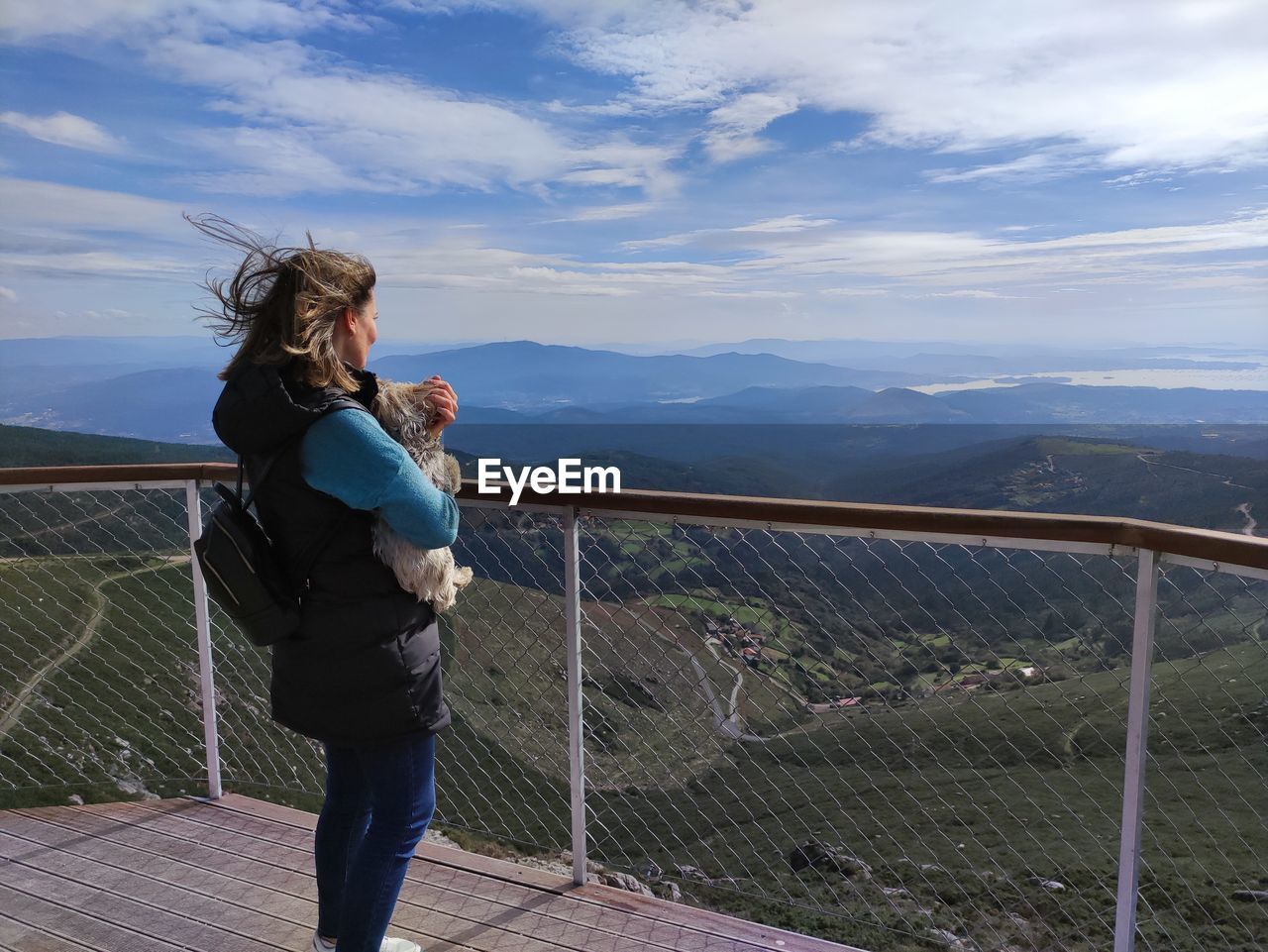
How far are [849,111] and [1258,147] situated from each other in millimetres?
58106

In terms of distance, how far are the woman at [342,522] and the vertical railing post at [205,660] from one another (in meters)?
1.27

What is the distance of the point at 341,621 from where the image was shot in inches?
61.8

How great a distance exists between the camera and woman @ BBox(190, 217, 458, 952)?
146cm

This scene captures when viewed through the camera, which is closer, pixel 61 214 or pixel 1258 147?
pixel 61 214

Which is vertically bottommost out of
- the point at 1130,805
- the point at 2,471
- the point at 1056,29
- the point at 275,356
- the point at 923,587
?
the point at 923,587

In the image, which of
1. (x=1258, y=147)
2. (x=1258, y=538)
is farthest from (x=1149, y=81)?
(x=1258, y=147)

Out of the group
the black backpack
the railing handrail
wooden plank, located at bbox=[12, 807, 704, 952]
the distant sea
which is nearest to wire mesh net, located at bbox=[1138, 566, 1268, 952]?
the railing handrail

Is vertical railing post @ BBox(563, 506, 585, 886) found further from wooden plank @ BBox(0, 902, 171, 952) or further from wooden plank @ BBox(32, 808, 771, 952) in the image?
wooden plank @ BBox(0, 902, 171, 952)

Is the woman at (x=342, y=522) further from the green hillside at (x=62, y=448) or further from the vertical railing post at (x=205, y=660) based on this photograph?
the green hillside at (x=62, y=448)

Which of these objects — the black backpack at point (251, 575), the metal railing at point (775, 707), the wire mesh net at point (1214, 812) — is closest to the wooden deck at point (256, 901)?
the metal railing at point (775, 707)

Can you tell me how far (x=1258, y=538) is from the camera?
155 cm

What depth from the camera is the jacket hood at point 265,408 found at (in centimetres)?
144

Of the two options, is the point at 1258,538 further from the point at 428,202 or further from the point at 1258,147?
the point at 1258,147

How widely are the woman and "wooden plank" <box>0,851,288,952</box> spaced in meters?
0.59
